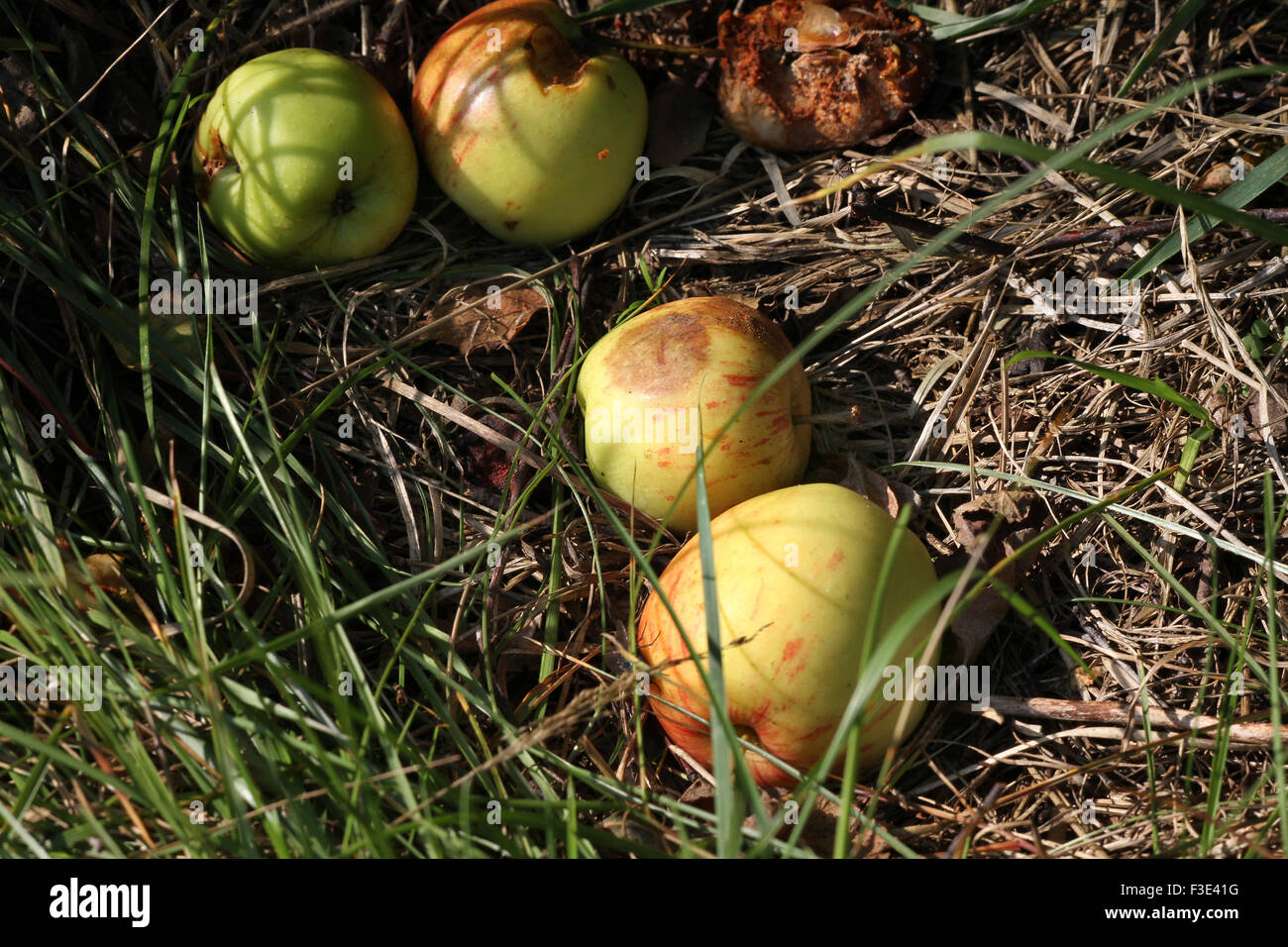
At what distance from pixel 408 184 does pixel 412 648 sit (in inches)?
46.8

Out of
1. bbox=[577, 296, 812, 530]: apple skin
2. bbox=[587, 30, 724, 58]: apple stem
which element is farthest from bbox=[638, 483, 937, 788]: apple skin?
bbox=[587, 30, 724, 58]: apple stem

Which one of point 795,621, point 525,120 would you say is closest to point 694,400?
point 795,621

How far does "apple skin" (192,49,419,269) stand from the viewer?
7.25 ft

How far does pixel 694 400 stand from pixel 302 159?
110 cm

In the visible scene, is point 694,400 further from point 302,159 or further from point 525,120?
point 302,159

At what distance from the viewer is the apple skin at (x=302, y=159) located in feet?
7.25

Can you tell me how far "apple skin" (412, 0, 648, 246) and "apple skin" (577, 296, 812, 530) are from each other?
432 millimetres

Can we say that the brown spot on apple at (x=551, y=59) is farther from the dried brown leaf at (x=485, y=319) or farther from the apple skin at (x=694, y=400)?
the apple skin at (x=694, y=400)

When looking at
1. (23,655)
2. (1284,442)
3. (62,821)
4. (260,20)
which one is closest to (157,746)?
(62,821)

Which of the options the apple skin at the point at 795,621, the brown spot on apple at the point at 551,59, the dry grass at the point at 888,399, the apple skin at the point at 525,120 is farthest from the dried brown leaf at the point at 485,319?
the apple skin at the point at 795,621

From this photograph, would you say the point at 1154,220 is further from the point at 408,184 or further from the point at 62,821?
the point at 62,821

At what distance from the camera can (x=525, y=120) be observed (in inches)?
90.3

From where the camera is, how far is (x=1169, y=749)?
2.02 m

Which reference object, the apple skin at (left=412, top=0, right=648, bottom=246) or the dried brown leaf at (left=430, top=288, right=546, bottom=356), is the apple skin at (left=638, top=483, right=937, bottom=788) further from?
the apple skin at (left=412, top=0, right=648, bottom=246)
